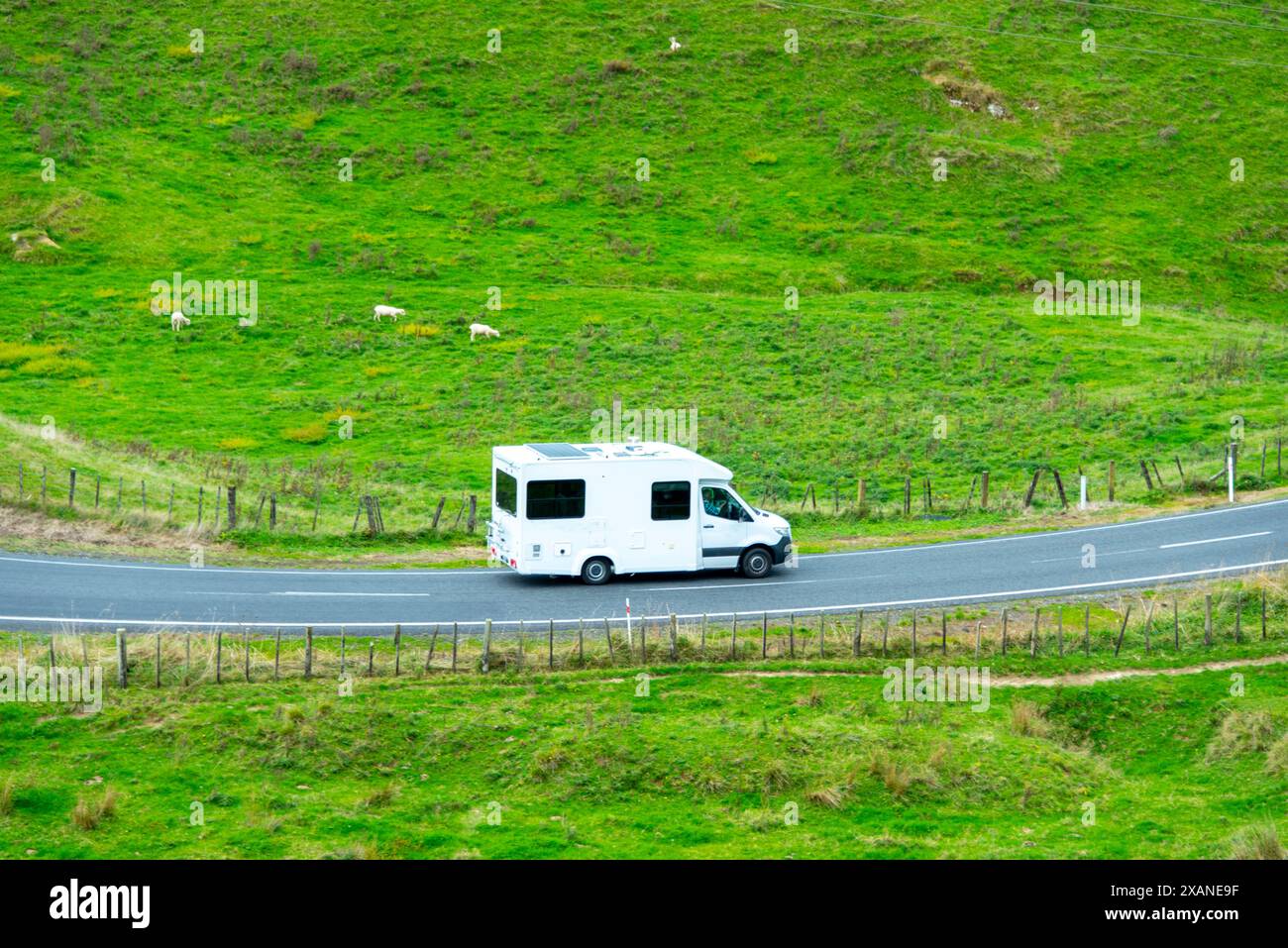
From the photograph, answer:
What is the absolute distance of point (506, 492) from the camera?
31969 mm

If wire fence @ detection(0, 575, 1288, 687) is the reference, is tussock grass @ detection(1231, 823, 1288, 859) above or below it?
below

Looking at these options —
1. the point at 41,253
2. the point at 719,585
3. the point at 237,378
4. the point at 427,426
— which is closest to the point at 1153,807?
the point at 719,585

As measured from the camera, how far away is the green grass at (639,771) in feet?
62.8

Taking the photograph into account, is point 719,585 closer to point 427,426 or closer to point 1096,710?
point 1096,710

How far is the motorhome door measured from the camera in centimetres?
3228

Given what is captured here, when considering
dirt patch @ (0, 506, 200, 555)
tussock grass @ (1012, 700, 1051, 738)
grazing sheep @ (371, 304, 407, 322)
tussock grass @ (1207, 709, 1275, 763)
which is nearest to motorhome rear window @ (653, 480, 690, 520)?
tussock grass @ (1012, 700, 1051, 738)

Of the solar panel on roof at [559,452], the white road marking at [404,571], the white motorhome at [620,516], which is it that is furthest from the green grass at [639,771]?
the white road marking at [404,571]

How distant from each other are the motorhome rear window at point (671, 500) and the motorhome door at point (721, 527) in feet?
1.50

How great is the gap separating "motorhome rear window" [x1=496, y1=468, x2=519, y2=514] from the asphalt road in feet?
5.70

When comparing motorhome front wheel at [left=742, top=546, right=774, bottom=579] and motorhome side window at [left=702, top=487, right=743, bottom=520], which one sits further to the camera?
motorhome front wheel at [left=742, top=546, right=774, bottom=579]

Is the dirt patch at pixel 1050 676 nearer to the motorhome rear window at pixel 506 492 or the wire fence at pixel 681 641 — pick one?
the wire fence at pixel 681 641

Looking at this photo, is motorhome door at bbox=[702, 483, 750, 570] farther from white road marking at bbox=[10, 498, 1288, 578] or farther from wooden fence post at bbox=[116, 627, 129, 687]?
wooden fence post at bbox=[116, 627, 129, 687]

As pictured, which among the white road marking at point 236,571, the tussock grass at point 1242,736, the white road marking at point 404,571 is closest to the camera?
the tussock grass at point 1242,736

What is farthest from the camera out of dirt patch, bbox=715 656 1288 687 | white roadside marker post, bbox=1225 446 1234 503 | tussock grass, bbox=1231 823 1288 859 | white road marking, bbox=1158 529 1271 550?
white roadside marker post, bbox=1225 446 1234 503
